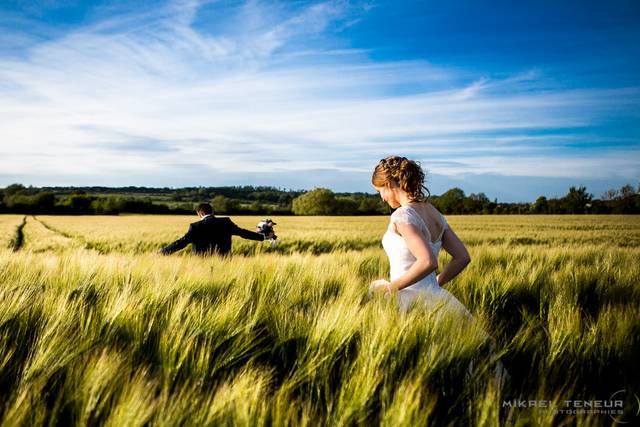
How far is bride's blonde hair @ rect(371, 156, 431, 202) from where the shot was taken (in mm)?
2962

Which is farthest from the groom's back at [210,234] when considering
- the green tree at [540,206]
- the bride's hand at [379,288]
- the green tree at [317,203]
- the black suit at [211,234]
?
the green tree at [317,203]

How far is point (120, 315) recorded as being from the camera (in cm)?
187

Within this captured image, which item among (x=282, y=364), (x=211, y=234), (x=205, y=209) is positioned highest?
(x=205, y=209)

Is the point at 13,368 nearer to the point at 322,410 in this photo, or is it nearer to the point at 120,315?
the point at 120,315

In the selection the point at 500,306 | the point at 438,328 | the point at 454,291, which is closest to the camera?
the point at 438,328

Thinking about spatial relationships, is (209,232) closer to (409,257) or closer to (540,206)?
(409,257)

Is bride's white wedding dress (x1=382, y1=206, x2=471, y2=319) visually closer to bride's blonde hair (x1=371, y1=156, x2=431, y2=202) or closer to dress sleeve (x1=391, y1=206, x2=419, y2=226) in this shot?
dress sleeve (x1=391, y1=206, x2=419, y2=226)

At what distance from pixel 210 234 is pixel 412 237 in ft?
15.2

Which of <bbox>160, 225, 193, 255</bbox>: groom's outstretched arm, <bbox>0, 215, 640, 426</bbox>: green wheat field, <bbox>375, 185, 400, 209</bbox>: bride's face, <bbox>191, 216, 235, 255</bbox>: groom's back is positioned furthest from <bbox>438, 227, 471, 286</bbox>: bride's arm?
<bbox>191, 216, 235, 255</bbox>: groom's back

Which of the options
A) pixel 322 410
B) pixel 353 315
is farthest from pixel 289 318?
pixel 322 410

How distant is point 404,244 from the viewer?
2.96 meters

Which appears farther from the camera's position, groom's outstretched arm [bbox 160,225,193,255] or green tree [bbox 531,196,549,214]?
A: green tree [bbox 531,196,549,214]

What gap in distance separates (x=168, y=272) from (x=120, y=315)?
120 cm

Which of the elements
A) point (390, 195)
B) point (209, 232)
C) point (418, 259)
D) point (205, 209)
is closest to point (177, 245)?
point (209, 232)
